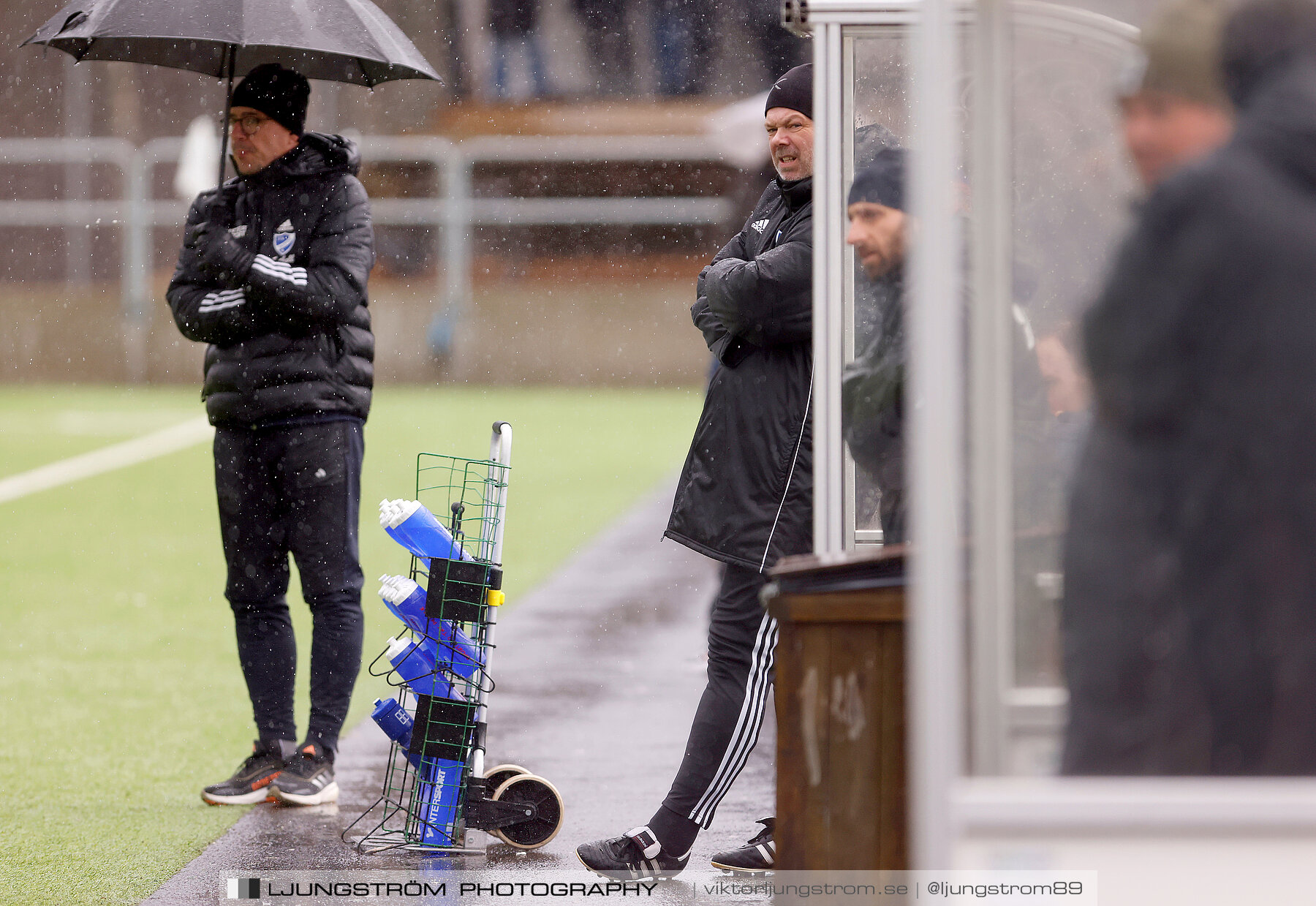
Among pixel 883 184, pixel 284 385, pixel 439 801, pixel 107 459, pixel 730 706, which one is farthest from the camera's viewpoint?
pixel 107 459

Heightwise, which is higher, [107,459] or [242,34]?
[242,34]

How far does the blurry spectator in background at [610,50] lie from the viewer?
96.6ft

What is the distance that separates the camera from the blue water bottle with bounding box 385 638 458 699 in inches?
166

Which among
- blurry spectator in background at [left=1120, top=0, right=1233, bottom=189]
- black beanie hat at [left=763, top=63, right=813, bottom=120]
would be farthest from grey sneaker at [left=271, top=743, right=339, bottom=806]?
blurry spectator in background at [left=1120, top=0, right=1233, bottom=189]

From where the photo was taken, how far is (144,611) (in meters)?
8.73

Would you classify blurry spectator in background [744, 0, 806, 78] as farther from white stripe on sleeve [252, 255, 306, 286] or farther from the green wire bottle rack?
the green wire bottle rack

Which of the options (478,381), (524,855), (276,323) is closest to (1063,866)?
(524,855)

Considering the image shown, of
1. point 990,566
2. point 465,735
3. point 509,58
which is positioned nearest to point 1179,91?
point 990,566

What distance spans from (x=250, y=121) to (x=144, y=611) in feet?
15.2

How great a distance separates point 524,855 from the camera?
443 centimetres

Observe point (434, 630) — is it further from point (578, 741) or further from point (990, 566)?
point (990, 566)

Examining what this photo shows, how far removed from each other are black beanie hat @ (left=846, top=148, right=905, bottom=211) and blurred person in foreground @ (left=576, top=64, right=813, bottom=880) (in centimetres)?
47

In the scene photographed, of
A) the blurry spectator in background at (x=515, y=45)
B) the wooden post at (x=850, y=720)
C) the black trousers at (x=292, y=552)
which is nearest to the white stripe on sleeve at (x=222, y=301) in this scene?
the black trousers at (x=292, y=552)

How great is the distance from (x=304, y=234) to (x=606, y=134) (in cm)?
2327
